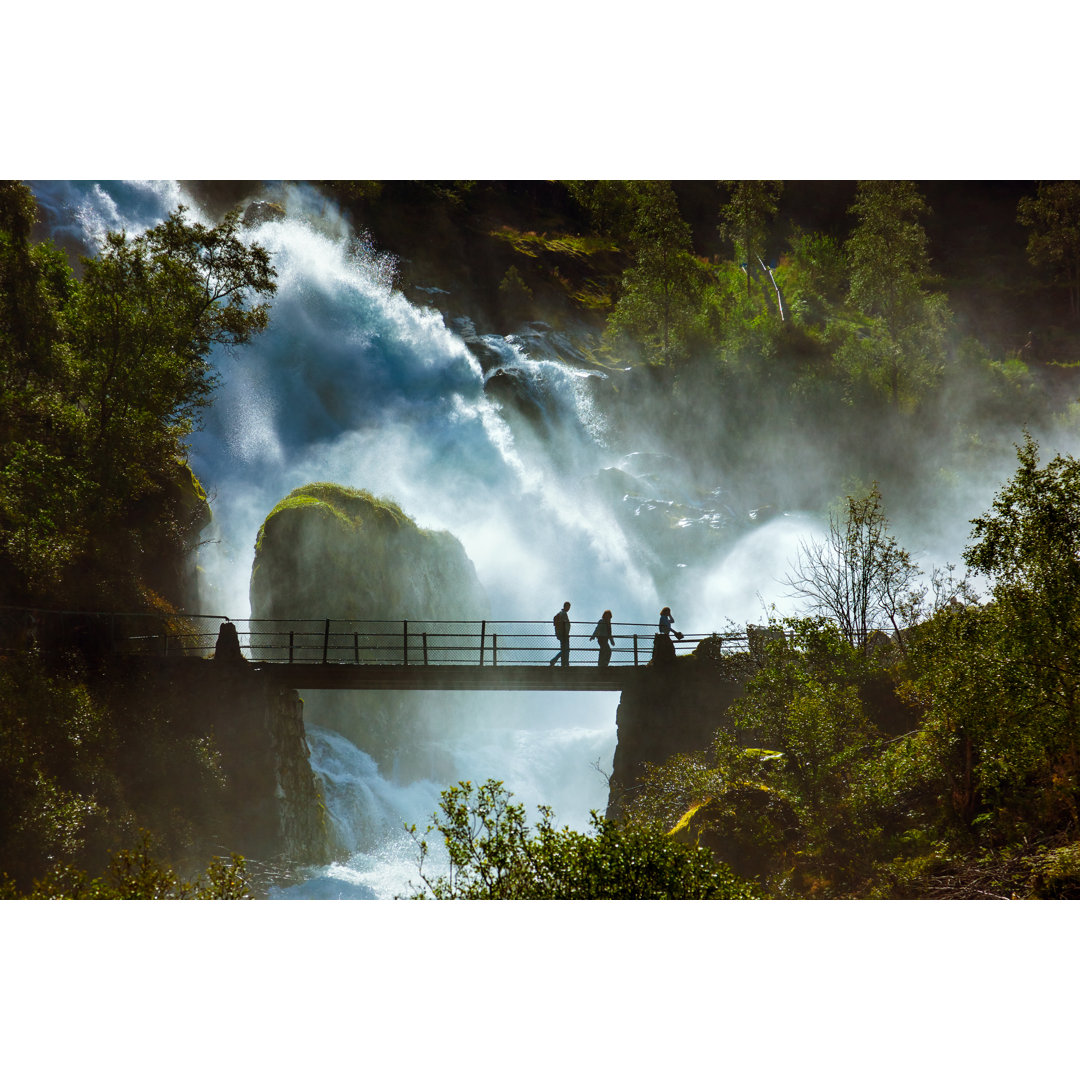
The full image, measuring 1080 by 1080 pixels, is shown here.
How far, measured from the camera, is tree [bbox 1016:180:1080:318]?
8.70 metres

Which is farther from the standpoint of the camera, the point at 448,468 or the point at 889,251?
the point at 448,468

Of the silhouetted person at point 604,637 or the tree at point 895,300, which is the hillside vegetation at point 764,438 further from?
the silhouetted person at point 604,637

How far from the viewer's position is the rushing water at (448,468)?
1012cm

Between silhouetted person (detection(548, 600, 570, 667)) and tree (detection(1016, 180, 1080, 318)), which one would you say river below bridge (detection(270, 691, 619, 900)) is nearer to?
silhouetted person (detection(548, 600, 570, 667))

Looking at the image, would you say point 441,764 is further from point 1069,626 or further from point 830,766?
point 1069,626

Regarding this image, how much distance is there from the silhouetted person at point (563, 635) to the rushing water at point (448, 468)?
0.27m

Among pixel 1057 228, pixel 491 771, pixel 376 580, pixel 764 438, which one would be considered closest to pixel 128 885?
pixel 491 771

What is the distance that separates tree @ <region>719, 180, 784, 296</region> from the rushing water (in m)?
2.48

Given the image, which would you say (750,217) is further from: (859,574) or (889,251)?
(859,574)

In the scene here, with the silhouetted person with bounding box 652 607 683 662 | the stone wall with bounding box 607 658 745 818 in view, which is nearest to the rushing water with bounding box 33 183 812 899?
the silhouetted person with bounding box 652 607 683 662

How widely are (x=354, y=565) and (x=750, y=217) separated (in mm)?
7078

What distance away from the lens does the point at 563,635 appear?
10.1m

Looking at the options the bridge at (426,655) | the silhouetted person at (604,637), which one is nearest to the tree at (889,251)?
the bridge at (426,655)

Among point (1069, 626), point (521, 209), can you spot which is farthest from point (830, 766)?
point (521, 209)
